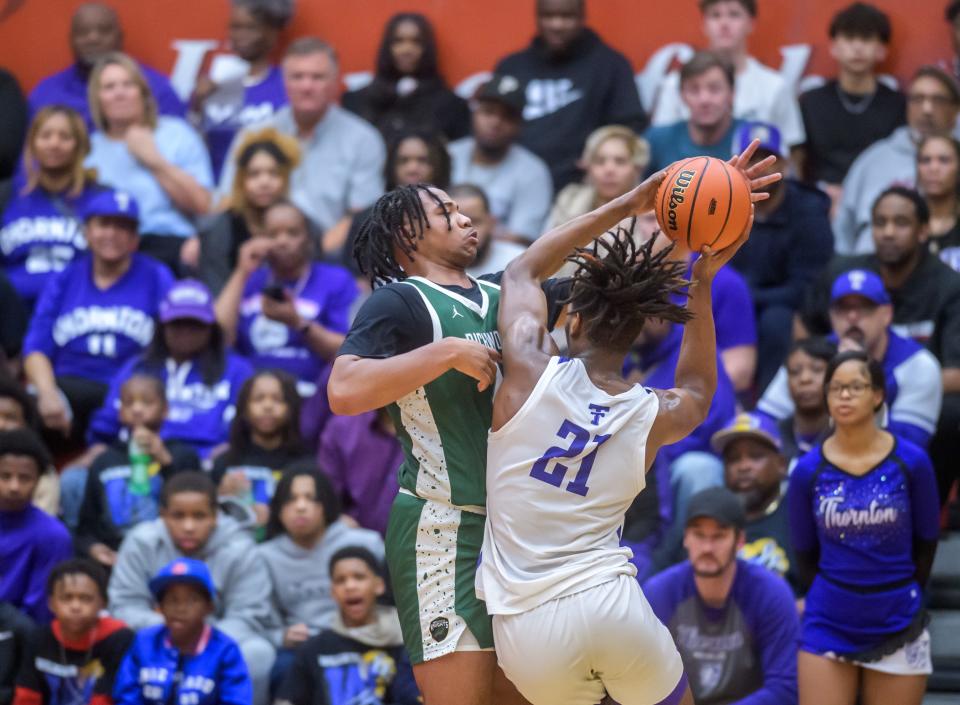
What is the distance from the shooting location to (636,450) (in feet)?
15.3

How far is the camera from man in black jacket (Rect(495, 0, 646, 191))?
10.4 m

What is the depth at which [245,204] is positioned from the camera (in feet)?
32.7

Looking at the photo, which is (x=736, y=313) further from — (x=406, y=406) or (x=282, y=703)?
(x=406, y=406)

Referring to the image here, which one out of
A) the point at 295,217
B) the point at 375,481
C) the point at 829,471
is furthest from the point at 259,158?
the point at 829,471

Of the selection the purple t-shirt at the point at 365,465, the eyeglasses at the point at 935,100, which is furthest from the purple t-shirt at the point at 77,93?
the eyeglasses at the point at 935,100

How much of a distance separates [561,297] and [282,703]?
3116 mm

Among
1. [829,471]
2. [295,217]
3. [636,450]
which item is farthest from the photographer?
[295,217]

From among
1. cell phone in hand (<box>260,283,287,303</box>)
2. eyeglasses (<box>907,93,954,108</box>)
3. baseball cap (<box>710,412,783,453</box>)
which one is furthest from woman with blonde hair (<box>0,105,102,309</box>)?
eyeglasses (<box>907,93,954,108</box>)

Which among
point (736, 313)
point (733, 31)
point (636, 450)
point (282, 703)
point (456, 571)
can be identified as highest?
point (733, 31)

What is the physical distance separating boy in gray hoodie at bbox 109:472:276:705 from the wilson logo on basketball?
3.69 metres

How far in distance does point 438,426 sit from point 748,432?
11.1 feet

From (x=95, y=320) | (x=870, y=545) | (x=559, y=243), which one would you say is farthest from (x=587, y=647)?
(x=95, y=320)

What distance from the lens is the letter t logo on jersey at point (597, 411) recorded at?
4.60 meters

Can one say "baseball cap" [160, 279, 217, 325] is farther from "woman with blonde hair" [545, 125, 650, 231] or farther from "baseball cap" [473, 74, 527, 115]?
"baseball cap" [473, 74, 527, 115]
